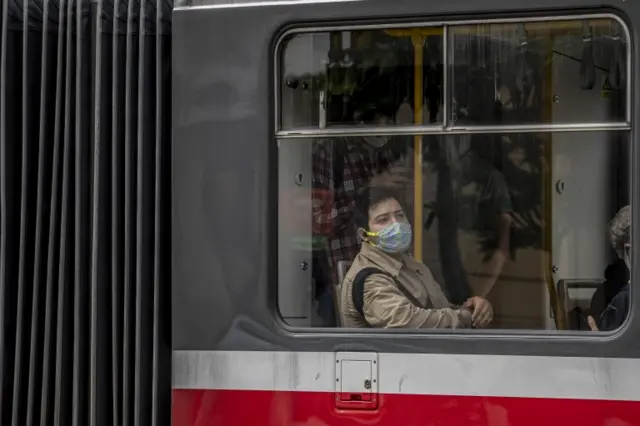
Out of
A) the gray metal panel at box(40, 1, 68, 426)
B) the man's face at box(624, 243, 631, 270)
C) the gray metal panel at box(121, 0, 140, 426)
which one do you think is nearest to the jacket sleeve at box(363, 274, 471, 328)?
the man's face at box(624, 243, 631, 270)

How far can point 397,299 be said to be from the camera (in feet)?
10.0

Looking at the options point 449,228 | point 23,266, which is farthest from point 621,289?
point 23,266

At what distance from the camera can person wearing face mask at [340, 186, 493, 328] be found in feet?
9.90

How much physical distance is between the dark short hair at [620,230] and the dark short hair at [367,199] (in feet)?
2.63

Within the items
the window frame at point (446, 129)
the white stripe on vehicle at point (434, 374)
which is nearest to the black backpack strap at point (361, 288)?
the window frame at point (446, 129)

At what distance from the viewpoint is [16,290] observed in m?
3.29

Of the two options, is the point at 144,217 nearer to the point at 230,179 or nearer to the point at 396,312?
the point at 230,179

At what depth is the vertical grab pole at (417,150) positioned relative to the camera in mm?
2943

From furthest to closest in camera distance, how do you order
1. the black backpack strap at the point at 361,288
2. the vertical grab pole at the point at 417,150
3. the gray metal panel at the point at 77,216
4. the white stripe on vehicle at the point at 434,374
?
the gray metal panel at the point at 77,216 → the black backpack strap at the point at 361,288 → the vertical grab pole at the point at 417,150 → the white stripe on vehicle at the point at 434,374

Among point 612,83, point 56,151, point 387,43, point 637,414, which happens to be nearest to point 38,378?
point 56,151

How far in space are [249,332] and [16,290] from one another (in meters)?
1.05

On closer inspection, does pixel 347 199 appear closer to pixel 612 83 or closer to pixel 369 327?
pixel 369 327

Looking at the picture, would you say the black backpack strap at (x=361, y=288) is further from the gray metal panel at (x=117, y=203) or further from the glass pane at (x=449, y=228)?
the gray metal panel at (x=117, y=203)

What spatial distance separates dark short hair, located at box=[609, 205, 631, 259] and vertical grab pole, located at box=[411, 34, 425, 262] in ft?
2.34
